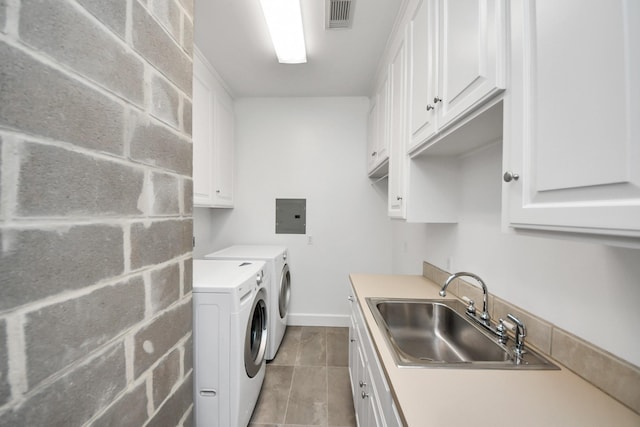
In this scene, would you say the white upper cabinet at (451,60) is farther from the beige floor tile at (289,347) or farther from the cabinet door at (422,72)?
the beige floor tile at (289,347)

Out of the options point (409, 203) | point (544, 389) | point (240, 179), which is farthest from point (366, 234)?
point (544, 389)

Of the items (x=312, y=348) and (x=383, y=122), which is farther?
(x=312, y=348)

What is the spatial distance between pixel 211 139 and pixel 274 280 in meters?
1.47

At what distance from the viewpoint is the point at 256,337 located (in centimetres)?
179

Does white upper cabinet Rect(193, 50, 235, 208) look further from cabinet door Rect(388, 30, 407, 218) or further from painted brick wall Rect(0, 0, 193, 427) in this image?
cabinet door Rect(388, 30, 407, 218)

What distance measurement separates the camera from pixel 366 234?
2.93 metres

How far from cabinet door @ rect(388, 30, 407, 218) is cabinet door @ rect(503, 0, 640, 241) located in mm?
891

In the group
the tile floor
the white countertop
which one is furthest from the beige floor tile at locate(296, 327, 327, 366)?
the white countertop

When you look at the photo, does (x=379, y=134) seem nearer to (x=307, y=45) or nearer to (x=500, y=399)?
(x=307, y=45)

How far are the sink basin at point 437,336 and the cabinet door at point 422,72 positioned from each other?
3.04ft

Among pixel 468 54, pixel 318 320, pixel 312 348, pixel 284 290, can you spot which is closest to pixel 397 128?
pixel 468 54

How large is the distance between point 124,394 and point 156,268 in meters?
0.35

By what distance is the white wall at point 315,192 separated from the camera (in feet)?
9.57

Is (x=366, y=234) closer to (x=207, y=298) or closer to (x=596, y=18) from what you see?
(x=207, y=298)
